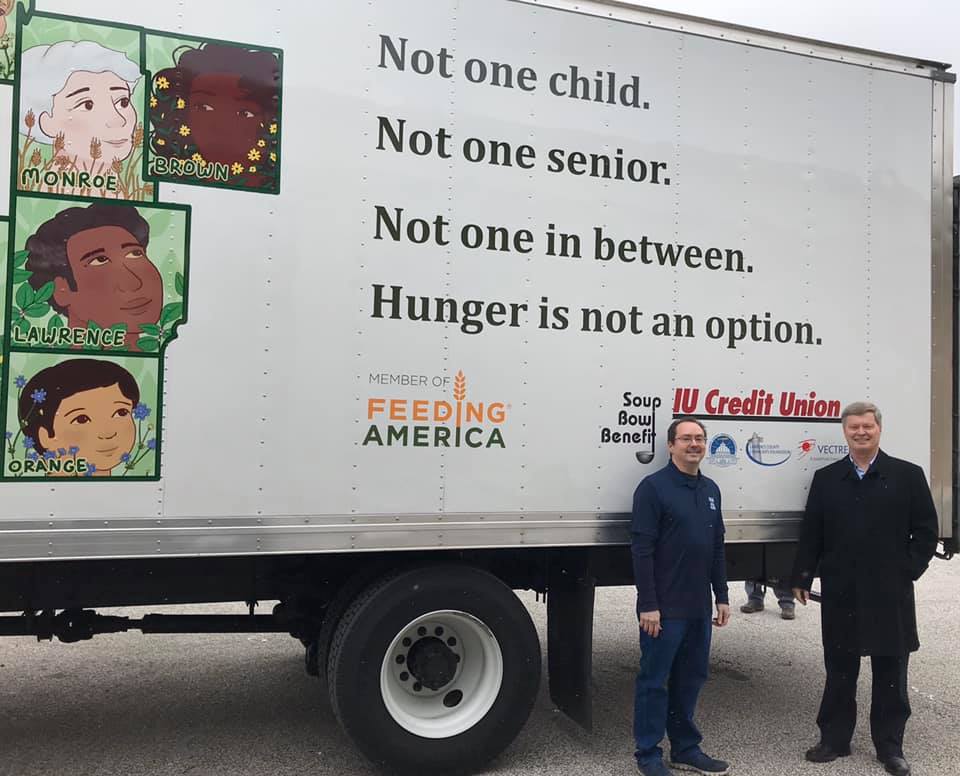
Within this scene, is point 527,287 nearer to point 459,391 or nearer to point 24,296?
point 459,391

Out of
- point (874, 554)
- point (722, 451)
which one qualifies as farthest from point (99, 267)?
point (874, 554)

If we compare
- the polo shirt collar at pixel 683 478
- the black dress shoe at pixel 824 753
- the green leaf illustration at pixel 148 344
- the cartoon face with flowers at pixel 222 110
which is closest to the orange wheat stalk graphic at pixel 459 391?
the polo shirt collar at pixel 683 478

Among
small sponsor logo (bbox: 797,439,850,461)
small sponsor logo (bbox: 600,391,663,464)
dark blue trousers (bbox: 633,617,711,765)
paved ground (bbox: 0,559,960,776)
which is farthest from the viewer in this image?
small sponsor logo (bbox: 797,439,850,461)

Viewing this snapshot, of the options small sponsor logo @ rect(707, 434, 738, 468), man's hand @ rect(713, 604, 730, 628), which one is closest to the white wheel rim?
man's hand @ rect(713, 604, 730, 628)

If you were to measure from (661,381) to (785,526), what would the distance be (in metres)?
1.04

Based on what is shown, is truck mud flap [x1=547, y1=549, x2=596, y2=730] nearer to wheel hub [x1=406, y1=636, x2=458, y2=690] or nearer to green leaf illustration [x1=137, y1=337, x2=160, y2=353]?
wheel hub [x1=406, y1=636, x2=458, y2=690]

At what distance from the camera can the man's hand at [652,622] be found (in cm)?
369

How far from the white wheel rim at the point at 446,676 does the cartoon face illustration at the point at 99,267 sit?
1.90 m

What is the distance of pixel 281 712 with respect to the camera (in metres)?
4.63

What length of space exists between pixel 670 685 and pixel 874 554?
1.22 meters

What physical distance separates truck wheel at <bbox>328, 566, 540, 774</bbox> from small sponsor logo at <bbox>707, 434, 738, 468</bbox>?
4.00 ft

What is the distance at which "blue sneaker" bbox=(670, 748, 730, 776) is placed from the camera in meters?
3.83

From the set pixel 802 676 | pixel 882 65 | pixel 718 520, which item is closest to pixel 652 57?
pixel 882 65

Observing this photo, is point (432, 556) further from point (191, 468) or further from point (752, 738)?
point (752, 738)
